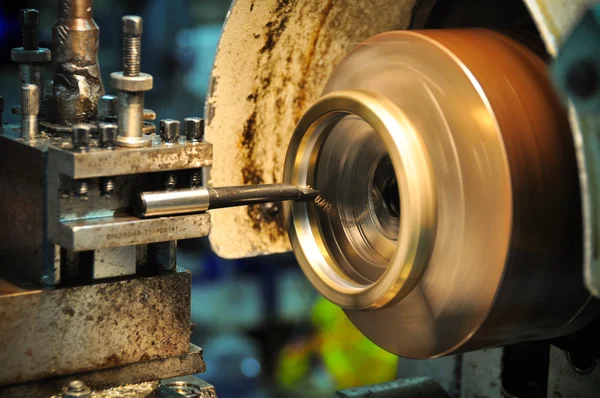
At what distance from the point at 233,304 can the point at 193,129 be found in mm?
1986

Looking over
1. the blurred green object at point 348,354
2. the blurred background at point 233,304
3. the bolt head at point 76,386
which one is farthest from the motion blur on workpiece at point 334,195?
the blurred background at point 233,304

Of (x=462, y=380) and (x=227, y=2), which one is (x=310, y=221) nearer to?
(x=462, y=380)

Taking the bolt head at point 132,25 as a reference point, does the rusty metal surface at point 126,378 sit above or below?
below

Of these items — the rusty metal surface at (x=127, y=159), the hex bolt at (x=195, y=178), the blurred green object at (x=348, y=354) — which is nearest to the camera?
the rusty metal surface at (x=127, y=159)

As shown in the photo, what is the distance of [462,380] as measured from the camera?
5.43ft

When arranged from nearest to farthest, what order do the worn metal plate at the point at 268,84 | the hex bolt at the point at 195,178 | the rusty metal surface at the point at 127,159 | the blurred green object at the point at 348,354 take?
the rusty metal surface at the point at 127,159 < the hex bolt at the point at 195,178 < the worn metal plate at the point at 268,84 < the blurred green object at the point at 348,354

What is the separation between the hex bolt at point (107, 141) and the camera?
→ 1.08m

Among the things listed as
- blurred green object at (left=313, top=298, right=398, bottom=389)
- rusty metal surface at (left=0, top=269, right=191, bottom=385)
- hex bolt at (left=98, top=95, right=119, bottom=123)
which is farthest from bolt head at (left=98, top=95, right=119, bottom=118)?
blurred green object at (left=313, top=298, right=398, bottom=389)

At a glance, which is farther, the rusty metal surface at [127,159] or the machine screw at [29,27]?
the machine screw at [29,27]

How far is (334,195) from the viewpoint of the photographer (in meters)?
1.38

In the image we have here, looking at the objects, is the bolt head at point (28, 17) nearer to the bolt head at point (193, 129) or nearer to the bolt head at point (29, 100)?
the bolt head at point (29, 100)

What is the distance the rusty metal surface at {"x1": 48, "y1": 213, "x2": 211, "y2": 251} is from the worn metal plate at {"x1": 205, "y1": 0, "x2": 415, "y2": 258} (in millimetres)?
343

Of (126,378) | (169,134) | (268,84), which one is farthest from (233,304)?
(169,134)

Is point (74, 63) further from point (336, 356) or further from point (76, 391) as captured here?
Result: point (336, 356)
